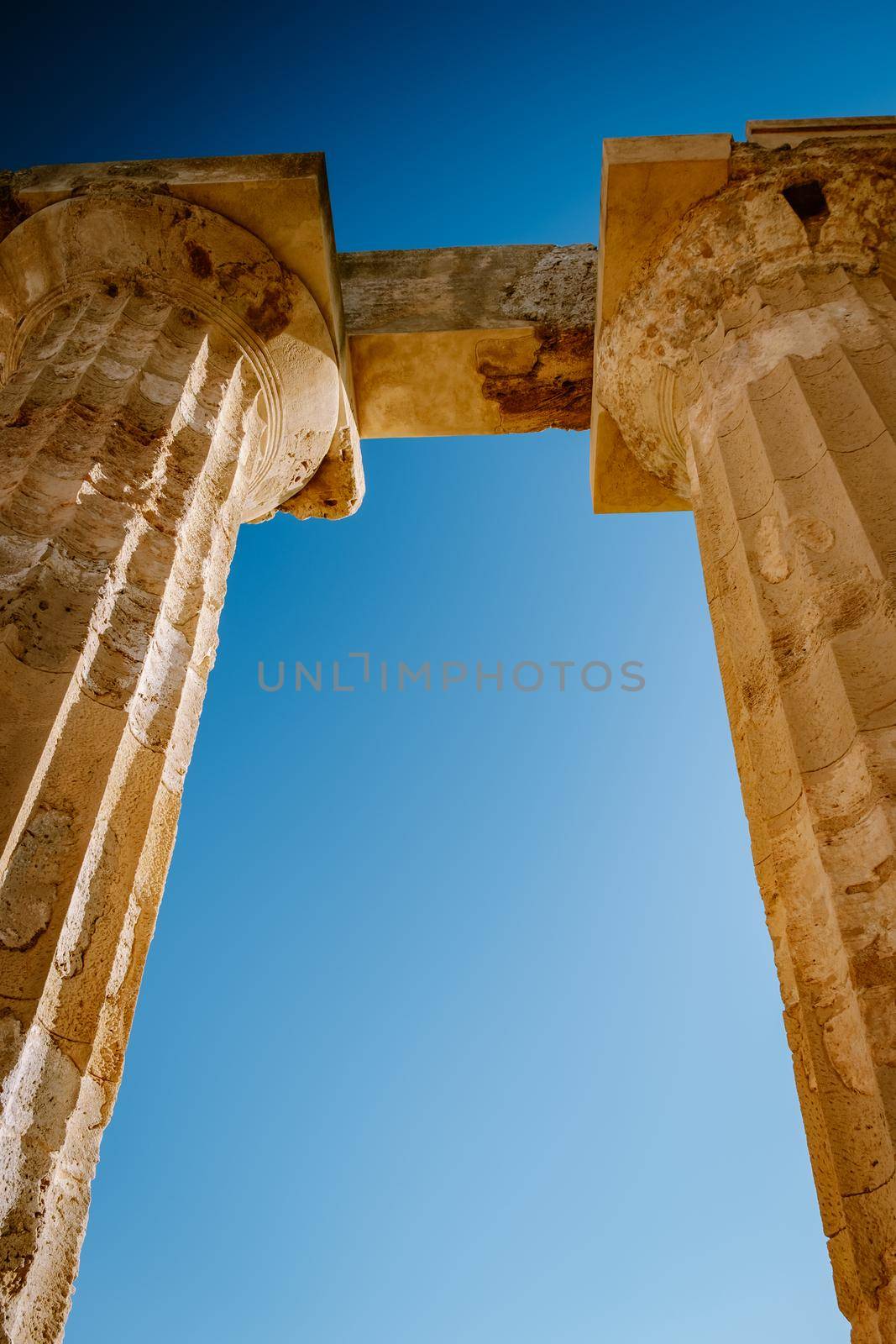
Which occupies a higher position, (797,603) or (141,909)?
(797,603)

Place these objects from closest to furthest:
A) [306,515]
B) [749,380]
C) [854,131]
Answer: [749,380], [854,131], [306,515]

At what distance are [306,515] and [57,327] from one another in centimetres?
219

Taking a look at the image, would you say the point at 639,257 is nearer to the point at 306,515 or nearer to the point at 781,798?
the point at 306,515

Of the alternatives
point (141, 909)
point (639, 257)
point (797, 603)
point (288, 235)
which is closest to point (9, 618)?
point (141, 909)

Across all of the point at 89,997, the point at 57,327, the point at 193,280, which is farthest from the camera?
the point at 193,280

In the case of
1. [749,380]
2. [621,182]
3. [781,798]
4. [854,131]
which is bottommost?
[781,798]

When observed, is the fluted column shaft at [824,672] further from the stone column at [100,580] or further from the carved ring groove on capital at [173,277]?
the carved ring groove on capital at [173,277]

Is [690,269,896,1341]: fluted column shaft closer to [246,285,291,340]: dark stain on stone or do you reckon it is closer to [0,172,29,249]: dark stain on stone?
[246,285,291,340]: dark stain on stone

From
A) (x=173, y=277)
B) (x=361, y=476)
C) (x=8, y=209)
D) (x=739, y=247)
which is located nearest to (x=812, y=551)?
(x=739, y=247)

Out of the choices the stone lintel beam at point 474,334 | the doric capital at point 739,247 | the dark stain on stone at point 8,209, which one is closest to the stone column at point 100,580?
the dark stain on stone at point 8,209

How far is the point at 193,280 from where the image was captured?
457 centimetres

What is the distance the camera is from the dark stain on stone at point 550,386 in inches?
229

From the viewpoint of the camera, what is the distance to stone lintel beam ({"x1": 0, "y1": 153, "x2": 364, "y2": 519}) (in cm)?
470

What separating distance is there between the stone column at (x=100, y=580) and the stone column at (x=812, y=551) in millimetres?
1765
